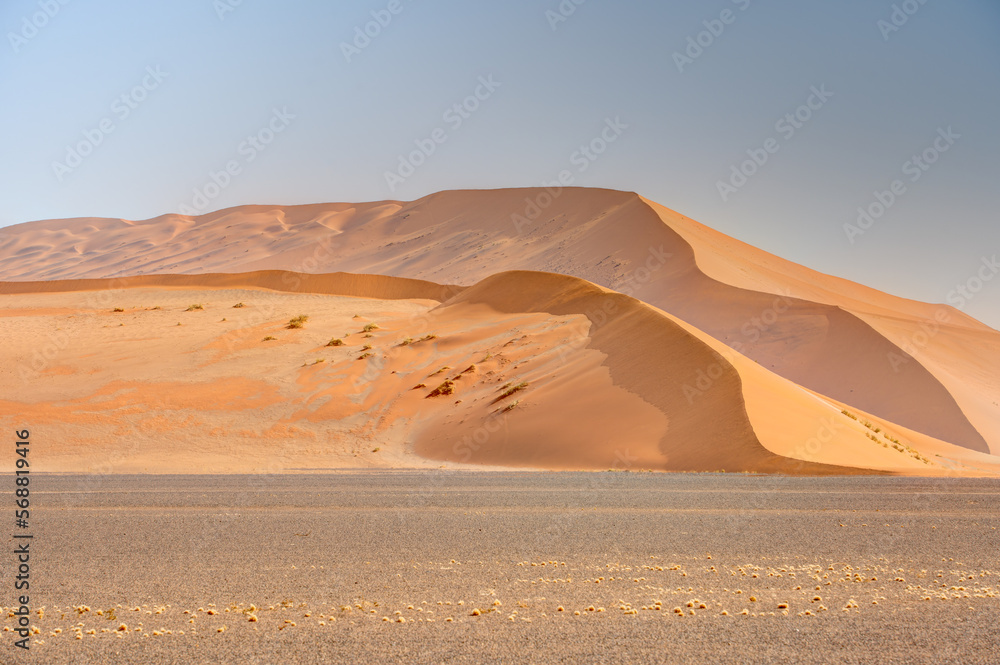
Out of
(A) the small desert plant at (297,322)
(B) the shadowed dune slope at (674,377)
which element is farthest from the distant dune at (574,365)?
(A) the small desert plant at (297,322)

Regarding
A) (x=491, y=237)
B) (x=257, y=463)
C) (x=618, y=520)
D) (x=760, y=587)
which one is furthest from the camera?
(x=491, y=237)

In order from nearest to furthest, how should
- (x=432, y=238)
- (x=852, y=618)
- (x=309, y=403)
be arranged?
(x=852, y=618) < (x=309, y=403) < (x=432, y=238)

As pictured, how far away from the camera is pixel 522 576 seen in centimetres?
831

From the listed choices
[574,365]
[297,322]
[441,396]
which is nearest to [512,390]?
[574,365]

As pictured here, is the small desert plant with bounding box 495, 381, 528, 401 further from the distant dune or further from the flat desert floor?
the flat desert floor

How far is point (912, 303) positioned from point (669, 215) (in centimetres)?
2535

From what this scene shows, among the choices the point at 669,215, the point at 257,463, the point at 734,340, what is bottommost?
the point at 257,463

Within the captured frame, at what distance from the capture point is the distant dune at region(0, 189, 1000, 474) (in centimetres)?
2100

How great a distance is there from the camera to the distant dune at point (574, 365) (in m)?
21.0

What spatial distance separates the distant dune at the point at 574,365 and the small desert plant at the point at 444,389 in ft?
1.12

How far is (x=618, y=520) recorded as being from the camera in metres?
11.3

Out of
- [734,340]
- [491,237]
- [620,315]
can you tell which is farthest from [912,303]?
[620,315]

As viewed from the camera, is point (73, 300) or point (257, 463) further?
point (73, 300)

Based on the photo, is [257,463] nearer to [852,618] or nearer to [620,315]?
[620,315]
